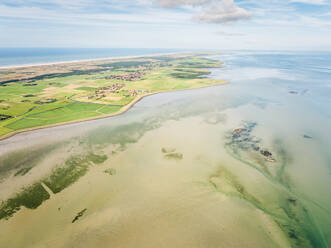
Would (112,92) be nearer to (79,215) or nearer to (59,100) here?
(59,100)

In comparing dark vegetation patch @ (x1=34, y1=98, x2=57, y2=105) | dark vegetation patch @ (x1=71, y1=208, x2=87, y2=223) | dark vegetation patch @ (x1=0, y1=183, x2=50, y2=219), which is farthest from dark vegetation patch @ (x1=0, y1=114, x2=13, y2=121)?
dark vegetation patch @ (x1=71, y1=208, x2=87, y2=223)

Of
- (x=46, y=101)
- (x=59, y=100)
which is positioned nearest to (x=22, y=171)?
(x=59, y=100)

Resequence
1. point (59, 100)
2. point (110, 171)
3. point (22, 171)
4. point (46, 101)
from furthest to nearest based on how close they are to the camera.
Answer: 1. point (59, 100)
2. point (46, 101)
3. point (110, 171)
4. point (22, 171)

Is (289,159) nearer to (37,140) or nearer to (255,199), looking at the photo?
(255,199)

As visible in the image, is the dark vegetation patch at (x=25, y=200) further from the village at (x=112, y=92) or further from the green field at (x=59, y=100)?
the village at (x=112, y=92)

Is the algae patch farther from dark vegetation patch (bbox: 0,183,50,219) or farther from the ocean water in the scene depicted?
dark vegetation patch (bbox: 0,183,50,219)
